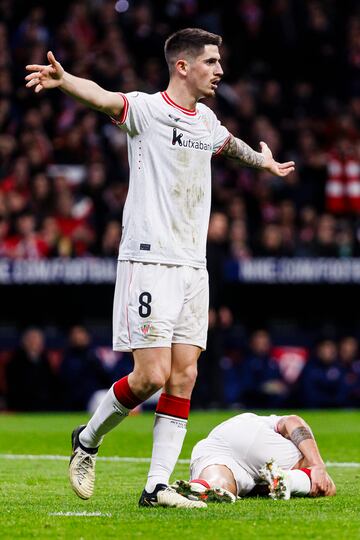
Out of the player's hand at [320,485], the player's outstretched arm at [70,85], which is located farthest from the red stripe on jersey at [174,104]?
the player's hand at [320,485]

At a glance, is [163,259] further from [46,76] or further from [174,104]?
[46,76]

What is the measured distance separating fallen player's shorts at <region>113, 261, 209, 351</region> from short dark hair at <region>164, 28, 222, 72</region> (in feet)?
3.71

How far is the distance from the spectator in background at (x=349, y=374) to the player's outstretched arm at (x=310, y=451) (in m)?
10.4

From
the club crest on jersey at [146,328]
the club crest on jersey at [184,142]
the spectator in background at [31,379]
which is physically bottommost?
the spectator in background at [31,379]

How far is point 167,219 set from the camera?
6.89 meters

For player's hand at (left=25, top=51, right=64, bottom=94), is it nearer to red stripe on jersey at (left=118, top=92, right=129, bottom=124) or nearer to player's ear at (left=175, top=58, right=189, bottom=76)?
red stripe on jersey at (left=118, top=92, right=129, bottom=124)

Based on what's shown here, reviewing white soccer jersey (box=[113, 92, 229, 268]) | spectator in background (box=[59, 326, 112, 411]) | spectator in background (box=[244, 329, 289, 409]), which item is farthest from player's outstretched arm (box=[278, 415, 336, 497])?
spectator in background (box=[244, 329, 289, 409])

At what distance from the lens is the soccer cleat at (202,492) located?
6.70 metres

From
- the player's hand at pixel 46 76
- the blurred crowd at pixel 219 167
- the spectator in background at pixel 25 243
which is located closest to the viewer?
the player's hand at pixel 46 76

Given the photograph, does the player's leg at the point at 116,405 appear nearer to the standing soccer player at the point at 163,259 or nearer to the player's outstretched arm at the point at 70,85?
the standing soccer player at the point at 163,259

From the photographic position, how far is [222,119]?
2012cm

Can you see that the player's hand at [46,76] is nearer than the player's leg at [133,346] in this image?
Yes

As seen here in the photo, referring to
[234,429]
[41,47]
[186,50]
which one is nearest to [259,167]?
[186,50]

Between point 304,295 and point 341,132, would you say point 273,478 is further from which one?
point 341,132
